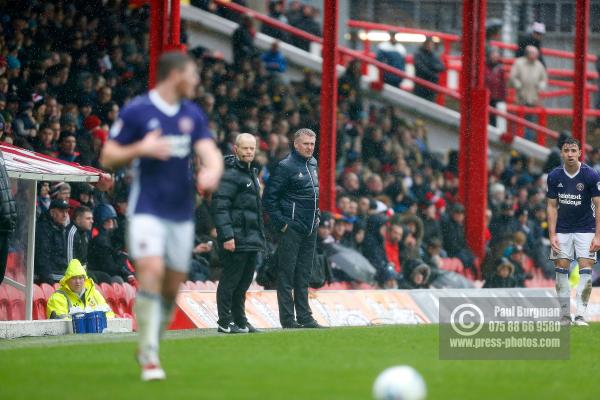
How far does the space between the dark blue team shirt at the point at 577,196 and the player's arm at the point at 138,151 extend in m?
7.49

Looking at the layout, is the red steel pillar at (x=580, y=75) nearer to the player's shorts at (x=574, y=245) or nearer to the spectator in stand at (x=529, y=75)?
the spectator in stand at (x=529, y=75)

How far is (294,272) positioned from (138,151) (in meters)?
6.05

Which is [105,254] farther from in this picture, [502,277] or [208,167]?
[208,167]

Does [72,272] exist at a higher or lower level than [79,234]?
lower

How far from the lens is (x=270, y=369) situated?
→ 368 inches

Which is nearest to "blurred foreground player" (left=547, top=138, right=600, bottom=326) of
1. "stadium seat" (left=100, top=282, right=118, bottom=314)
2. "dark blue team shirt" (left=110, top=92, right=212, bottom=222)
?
"stadium seat" (left=100, top=282, right=118, bottom=314)

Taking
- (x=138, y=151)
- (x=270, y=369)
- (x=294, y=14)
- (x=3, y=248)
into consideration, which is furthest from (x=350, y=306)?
(x=294, y=14)

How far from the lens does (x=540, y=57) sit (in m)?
27.4

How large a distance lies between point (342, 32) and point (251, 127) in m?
10.5

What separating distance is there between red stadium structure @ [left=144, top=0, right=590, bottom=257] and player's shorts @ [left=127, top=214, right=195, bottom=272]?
8301mm

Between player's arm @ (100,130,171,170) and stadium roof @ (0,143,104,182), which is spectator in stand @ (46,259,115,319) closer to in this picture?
stadium roof @ (0,143,104,182)

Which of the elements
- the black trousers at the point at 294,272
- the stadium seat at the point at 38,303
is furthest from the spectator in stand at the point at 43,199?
the black trousers at the point at 294,272

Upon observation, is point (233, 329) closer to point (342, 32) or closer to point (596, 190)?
point (596, 190)

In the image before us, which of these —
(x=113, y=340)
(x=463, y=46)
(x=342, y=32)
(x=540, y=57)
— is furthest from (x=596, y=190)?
(x=342, y=32)
